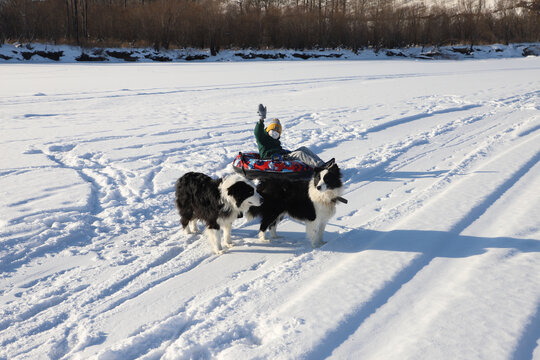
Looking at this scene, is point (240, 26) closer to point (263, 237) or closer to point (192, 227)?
point (192, 227)

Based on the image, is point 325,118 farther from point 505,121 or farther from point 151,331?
point 151,331

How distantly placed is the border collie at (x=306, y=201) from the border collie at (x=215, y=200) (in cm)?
35

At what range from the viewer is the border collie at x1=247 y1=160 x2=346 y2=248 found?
4.91 meters

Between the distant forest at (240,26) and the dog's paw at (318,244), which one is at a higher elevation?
the distant forest at (240,26)

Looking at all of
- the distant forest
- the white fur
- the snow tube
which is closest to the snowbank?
the distant forest

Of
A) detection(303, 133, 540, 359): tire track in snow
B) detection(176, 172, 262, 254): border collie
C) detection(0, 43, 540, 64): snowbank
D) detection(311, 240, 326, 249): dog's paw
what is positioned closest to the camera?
detection(303, 133, 540, 359): tire track in snow

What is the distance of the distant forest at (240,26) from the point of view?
37719 millimetres

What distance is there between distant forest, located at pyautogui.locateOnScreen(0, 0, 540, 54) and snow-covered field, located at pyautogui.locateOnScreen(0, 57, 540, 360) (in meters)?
31.0

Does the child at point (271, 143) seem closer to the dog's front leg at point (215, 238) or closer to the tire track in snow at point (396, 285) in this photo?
the tire track in snow at point (396, 285)

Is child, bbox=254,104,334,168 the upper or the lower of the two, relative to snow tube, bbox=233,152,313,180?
upper

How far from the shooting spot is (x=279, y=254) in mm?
4934

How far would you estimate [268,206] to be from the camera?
16.9 feet

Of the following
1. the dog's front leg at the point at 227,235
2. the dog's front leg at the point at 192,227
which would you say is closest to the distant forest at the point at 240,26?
the dog's front leg at the point at 192,227

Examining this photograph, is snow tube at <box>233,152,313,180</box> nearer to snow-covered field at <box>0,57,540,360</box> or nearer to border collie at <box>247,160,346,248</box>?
snow-covered field at <box>0,57,540,360</box>
